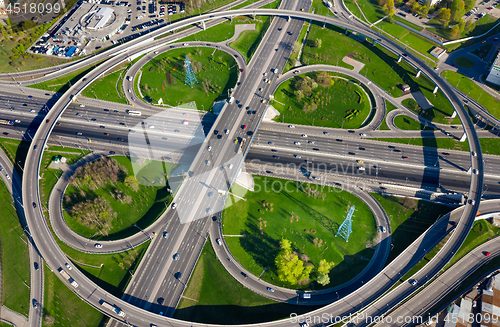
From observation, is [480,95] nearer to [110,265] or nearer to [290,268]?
[290,268]

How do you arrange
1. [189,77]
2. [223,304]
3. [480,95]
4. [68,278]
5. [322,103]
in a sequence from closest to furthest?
[223,304] < [68,278] < [322,103] < [480,95] < [189,77]

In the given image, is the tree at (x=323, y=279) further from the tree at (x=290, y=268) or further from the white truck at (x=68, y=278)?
the white truck at (x=68, y=278)

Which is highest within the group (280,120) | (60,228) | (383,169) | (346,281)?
(280,120)

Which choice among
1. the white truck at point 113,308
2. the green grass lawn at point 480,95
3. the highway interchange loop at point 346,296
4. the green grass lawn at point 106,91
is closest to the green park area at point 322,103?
the highway interchange loop at point 346,296

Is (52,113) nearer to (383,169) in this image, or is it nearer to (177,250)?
(177,250)

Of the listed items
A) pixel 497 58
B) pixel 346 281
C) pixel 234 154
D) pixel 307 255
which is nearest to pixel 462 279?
pixel 346 281

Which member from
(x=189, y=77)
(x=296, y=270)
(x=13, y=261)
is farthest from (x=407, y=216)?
(x=13, y=261)
